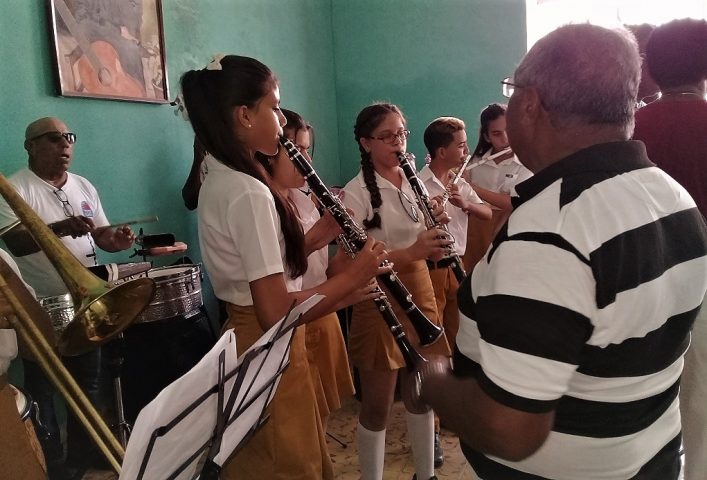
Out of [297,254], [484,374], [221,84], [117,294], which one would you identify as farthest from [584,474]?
[221,84]

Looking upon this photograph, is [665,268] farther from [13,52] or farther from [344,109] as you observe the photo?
[344,109]

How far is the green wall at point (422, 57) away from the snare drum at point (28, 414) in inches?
157

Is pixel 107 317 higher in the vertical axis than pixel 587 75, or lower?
lower

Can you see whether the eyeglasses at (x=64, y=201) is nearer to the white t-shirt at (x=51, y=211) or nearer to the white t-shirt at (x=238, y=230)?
the white t-shirt at (x=51, y=211)

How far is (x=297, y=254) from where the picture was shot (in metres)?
1.49

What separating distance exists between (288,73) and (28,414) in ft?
11.6

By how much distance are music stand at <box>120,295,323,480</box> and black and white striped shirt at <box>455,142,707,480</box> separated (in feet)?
1.32

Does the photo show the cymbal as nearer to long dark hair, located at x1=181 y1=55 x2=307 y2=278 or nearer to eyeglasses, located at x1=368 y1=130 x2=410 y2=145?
long dark hair, located at x1=181 y1=55 x2=307 y2=278

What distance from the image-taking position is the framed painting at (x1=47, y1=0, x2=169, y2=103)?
98.8 inches

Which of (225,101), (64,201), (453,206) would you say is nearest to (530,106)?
(225,101)

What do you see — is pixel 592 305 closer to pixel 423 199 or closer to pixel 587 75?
pixel 587 75

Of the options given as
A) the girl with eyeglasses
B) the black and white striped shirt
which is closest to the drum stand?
the girl with eyeglasses

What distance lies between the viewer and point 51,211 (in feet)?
8.10

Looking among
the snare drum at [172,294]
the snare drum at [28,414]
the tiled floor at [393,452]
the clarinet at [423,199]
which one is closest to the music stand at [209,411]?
the snare drum at [28,414]
